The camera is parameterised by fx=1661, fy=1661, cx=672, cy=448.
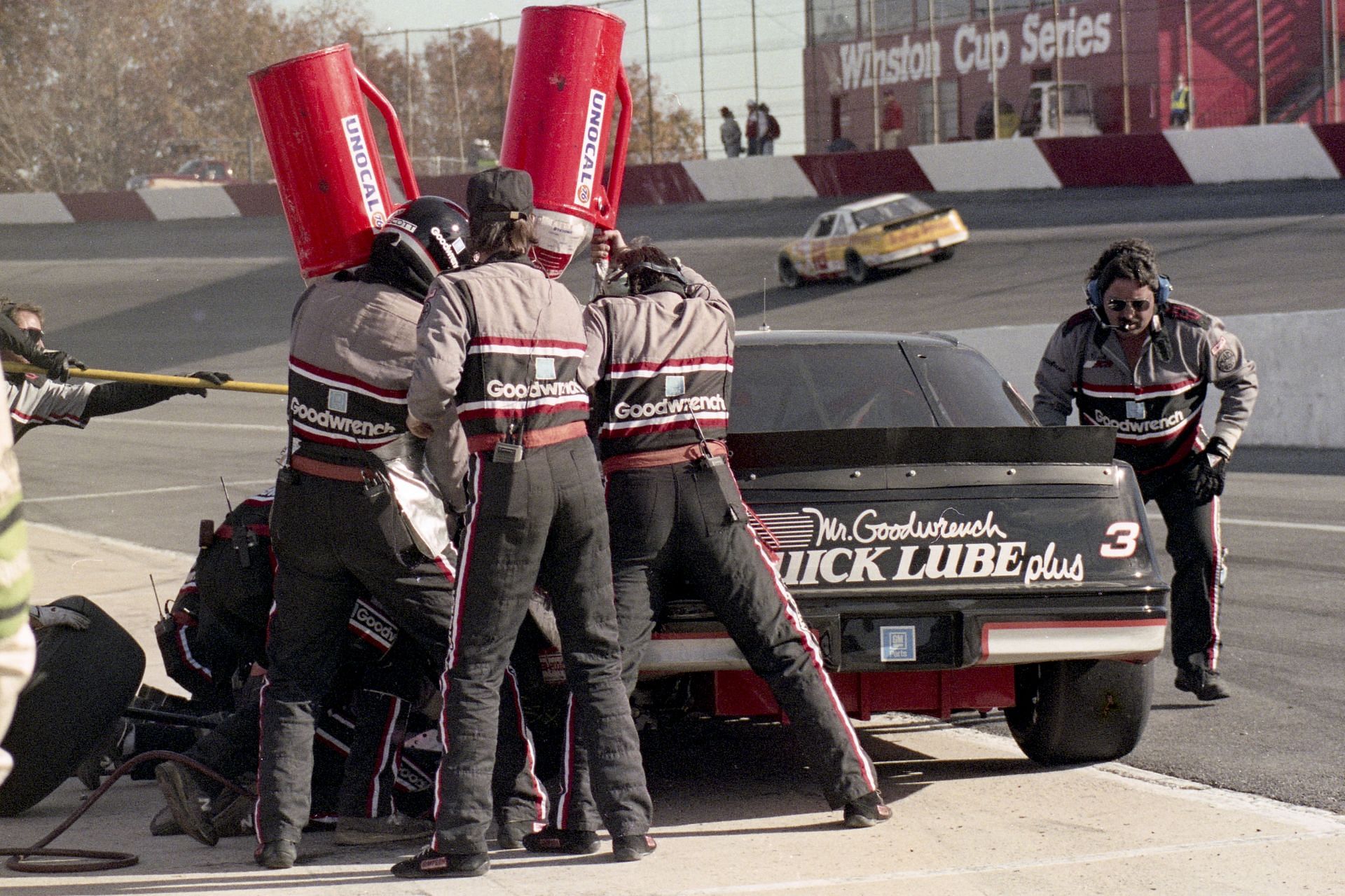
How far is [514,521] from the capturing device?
4152mm

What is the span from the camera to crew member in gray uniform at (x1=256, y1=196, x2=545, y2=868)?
14.2 feet

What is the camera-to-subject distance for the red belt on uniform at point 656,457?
14.8 ft

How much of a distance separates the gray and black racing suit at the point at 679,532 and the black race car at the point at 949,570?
138 millimetres

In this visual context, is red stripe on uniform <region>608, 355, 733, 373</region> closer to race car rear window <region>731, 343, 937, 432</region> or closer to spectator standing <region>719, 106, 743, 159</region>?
race car rear window <region>731, 343, 937, 432</region>

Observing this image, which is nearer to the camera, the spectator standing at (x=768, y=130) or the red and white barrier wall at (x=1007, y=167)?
the red and white barrier wall at (x=1007, y=167)

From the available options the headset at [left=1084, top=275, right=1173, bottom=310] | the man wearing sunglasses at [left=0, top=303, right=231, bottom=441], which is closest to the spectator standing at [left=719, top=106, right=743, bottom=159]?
the man wearing sunglasses at [left=0, top=303, right=231, bottom=441]

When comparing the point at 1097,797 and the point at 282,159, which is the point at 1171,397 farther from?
the point at 282,159

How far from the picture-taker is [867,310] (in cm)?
2205

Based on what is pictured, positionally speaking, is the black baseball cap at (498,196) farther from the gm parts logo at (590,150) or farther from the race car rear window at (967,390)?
the race car rear window at (967,390)

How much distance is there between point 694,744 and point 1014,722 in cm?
113

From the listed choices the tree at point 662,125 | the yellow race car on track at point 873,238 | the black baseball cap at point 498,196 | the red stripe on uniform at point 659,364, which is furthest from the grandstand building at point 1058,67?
the black baseball cap at point 498,196

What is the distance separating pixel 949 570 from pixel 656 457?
90cm

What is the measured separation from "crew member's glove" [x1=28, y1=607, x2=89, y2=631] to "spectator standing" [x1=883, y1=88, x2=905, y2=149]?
24.6 m

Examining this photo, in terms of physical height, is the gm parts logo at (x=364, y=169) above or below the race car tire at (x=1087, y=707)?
above
